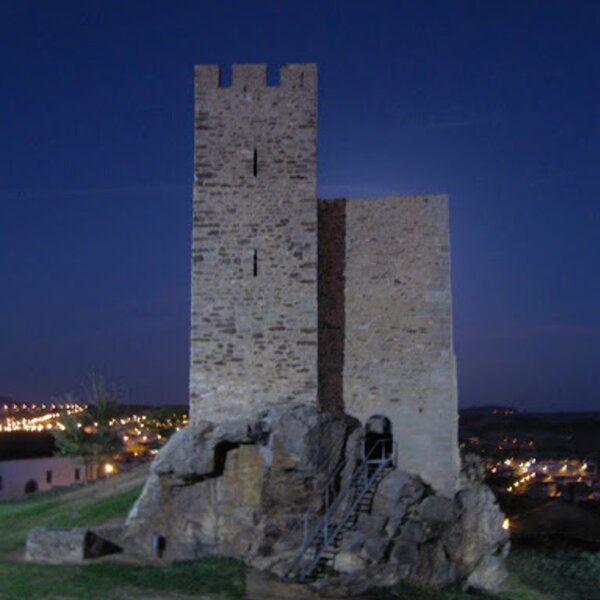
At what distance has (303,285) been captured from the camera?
19094 millimetres

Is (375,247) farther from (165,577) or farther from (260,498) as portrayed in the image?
(165,577)

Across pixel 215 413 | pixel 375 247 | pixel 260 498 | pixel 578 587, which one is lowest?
pixel 578 587

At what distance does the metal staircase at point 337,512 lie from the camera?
16594 millimetres

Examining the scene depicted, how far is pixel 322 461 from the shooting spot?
18469 millimetres

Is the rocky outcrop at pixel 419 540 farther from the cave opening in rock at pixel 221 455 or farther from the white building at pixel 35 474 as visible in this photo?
the white building at pixel 35 474

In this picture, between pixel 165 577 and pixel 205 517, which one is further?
pixel 205 517

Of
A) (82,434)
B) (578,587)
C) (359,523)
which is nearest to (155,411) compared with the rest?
(82,434)

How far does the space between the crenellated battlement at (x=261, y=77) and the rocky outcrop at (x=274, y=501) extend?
7.62 metres

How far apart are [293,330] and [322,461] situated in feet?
9.79

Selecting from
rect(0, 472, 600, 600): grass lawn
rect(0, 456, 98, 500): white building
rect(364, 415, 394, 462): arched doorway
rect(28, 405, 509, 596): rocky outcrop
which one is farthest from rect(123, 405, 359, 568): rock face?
rect(0, 456, 98, 500): white building

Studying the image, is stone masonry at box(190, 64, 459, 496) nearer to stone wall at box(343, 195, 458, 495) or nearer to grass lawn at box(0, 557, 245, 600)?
stone wall at box(343, 195, 458, 495)

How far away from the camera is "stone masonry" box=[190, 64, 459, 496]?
19.0 meters

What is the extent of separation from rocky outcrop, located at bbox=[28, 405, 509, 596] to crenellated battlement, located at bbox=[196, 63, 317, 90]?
300 inches

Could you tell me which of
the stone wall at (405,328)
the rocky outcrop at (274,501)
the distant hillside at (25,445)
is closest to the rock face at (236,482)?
the rocky outcrop at (274,501)
